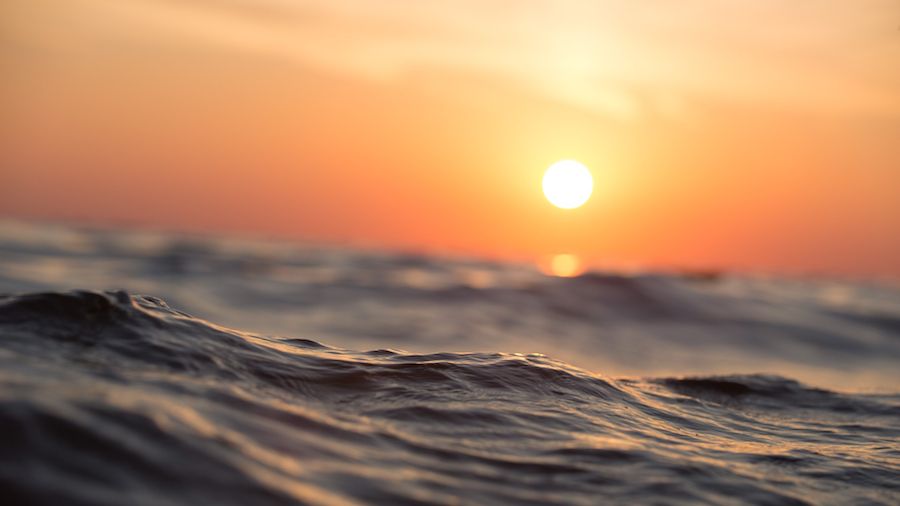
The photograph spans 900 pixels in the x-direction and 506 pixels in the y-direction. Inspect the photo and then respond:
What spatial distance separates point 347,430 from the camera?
326 centimetres

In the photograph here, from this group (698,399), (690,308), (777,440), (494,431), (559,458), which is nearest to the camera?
(559,458)

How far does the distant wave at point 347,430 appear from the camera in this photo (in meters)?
2.42

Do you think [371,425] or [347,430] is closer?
[347,430]

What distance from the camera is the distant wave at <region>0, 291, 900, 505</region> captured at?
7.93 ft

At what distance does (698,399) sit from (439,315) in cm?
1141

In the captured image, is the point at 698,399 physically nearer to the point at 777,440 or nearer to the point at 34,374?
the point at 777,440

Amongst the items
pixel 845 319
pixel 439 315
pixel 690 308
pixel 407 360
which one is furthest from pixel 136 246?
pixel 407 360

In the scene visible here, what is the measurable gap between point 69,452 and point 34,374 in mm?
814

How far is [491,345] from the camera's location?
44.2 feet

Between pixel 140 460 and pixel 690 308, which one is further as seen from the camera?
pixel 690 308

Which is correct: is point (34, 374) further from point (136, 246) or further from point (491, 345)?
point (136, 246)

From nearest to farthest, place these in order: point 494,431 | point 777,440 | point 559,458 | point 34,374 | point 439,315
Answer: point 34,374 → point 559,458 → point 494,431 → point 777,440 → point 439,315

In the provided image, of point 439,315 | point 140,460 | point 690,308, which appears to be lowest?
point 140,460

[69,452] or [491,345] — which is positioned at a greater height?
[491,345]
